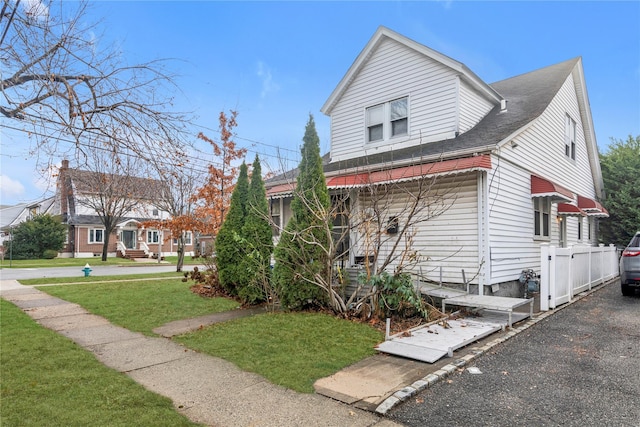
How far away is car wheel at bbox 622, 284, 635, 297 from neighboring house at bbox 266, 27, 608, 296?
2.23 m

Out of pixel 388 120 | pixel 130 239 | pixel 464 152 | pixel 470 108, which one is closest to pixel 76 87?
pixel 464 152

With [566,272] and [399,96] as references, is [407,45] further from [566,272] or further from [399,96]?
[566,272]

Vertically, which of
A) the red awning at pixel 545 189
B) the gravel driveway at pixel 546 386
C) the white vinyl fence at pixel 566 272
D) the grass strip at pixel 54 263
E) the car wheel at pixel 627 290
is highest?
the red awning at pixel 545 189

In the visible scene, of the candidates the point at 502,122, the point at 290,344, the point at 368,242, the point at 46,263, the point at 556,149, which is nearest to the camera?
the point at 290,344

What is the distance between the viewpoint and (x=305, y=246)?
804cm

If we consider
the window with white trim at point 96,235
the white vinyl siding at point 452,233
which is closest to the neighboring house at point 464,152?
the white vinyl siding at point 452,233

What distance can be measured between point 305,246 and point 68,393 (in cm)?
482

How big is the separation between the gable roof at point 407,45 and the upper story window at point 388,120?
1436mm

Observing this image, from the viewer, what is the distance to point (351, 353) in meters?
5.43

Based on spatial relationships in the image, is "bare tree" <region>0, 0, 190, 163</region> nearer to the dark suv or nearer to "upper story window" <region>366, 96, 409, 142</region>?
"upper story window" <region>366, 96, 409, 142</region>

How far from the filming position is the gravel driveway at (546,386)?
3.61 m

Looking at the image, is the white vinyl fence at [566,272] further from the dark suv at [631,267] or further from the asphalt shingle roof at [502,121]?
the asphalt shingle roof at [502,121]

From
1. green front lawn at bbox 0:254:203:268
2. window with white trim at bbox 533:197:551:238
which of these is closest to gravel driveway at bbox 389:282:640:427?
window with white trim at bbox 533:197:551:238

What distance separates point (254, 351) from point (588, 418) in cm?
400
